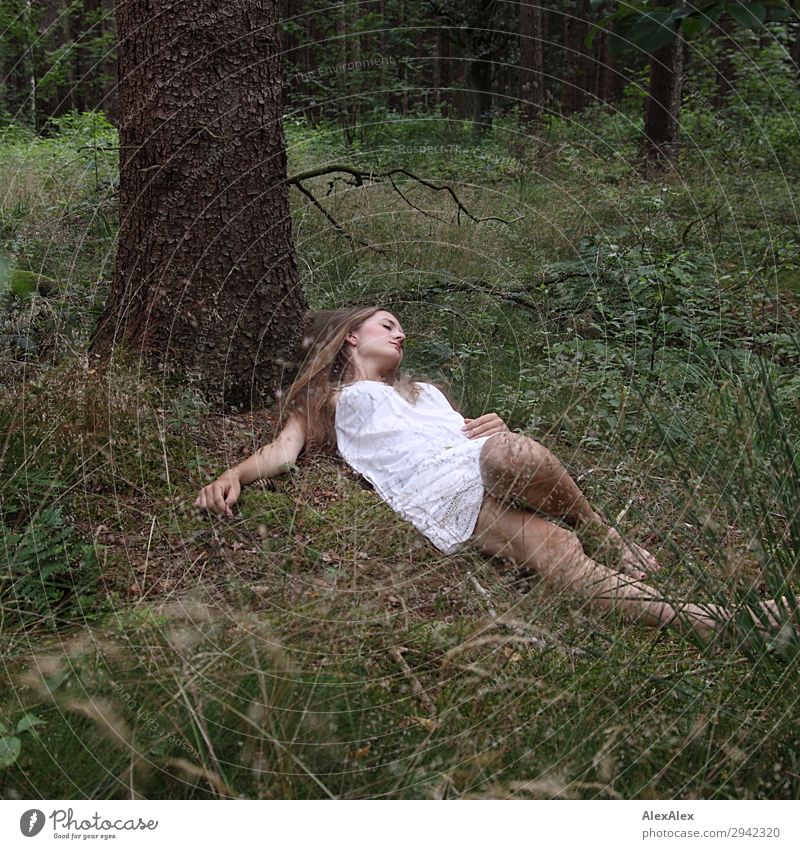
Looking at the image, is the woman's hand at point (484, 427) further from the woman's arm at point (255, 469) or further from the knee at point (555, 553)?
the woman's arm at point (255, 469)

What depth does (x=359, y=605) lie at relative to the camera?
1928mm

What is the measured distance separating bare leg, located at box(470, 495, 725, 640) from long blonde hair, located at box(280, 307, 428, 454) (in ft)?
1.69

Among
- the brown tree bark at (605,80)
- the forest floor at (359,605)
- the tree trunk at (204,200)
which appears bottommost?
the forest floor at (359,605)

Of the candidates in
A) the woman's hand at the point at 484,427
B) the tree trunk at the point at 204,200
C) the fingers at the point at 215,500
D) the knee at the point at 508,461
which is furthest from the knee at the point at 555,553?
the tree trunk at the point at 204,200

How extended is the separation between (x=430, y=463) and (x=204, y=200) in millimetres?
1032

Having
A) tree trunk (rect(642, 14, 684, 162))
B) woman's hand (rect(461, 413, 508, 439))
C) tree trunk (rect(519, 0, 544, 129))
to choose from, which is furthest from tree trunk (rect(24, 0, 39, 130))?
tree trunk (rect(642, 14, 684, 162))

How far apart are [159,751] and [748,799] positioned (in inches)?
44.8

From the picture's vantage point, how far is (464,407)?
289 cm

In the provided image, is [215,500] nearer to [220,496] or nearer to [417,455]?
[220,496]

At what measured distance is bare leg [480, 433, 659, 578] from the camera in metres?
2.28

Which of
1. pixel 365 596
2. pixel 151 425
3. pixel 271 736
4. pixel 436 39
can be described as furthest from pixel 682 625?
pixel 436 39

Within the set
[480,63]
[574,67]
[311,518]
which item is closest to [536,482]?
[311,518]

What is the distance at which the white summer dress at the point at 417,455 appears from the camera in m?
2.35

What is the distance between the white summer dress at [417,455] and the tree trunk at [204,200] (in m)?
0.32
